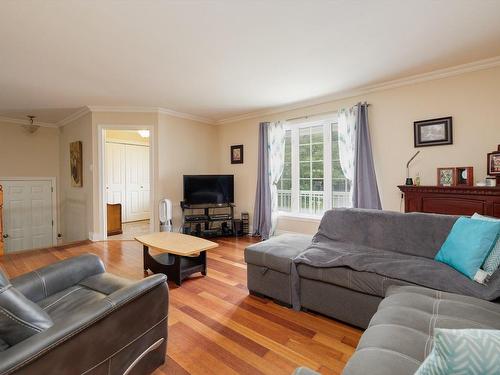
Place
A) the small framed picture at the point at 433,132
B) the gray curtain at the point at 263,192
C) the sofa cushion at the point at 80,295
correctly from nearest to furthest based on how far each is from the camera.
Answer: the sofa cushion at the point at 80,295, the small framed picture at the point at 433,132, the gray curtain at the point at 263,192

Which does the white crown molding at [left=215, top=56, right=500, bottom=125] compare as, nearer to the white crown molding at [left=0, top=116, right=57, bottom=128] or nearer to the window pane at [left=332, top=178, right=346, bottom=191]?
the window pane at [left=332, top=178, right=346, bottom=191]

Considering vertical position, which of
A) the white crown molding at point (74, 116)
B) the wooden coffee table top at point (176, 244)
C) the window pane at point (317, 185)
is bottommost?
the wooden coffee table top at point (176, 244)

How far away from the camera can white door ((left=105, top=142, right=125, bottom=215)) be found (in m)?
6.39

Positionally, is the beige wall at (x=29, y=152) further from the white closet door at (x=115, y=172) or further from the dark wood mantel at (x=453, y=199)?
the dark wood mantel at (x=453, y=199)

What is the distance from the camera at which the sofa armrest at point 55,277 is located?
1586 millimetres

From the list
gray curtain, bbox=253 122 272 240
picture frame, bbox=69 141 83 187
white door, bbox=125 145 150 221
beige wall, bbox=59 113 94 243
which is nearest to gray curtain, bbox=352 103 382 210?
gray curtain, bbox=253 122 272 240

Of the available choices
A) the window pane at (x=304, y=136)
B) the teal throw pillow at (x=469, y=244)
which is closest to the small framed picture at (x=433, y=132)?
the window pane at (x=304, y=136)

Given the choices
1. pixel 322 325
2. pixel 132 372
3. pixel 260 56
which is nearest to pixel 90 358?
pixel 132 372

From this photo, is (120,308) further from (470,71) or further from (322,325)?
(470,71)

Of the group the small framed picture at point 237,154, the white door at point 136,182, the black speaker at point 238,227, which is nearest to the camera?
the black speaker at point 238,227

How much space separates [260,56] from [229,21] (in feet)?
2.19

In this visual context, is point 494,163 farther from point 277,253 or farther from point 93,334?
point 93,334

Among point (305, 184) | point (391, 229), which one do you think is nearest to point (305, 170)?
point (305, 184)

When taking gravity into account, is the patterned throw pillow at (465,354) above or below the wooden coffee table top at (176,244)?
above
